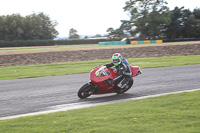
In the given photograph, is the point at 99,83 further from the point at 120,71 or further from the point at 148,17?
the point at 148,17

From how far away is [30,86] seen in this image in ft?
40.6

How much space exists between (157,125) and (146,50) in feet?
94.3

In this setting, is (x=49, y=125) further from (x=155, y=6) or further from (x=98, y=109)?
(x=155, y=6)

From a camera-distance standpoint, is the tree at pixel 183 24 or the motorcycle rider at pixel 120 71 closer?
the motorcycle rider at pixel 120 71

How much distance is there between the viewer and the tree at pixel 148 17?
8075 cm

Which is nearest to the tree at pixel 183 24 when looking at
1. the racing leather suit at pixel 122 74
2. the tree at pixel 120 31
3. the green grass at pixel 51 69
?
the tree at pixel 120 31

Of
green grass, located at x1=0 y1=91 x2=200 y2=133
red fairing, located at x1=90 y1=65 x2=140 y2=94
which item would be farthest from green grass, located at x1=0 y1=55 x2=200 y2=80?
green grass, located at x1=0 y1=91 x2=200 y2=133

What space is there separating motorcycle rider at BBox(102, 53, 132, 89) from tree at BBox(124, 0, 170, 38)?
7139 centimetres

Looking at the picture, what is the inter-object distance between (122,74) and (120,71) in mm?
132

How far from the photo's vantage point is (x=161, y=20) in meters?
79.7

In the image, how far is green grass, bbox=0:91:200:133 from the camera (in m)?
5.56

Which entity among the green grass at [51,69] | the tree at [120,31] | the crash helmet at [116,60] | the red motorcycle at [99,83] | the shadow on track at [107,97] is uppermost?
the tree at [120,31]

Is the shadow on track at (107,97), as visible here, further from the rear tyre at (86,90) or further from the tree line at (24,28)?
the tree line at (24,28)

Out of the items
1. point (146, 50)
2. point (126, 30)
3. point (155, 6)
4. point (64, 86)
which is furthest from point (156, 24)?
point (64, 86)
